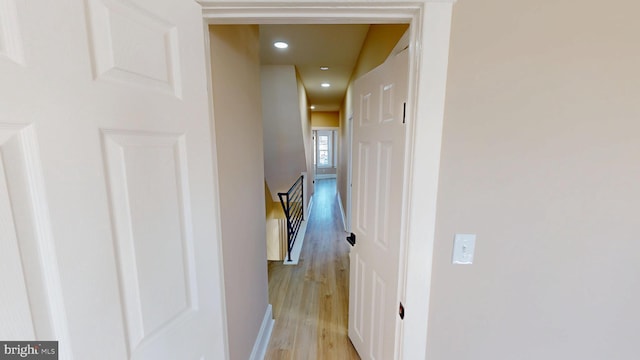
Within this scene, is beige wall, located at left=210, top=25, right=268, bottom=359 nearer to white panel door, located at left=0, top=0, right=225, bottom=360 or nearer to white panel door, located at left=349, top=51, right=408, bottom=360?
white panel door, located at left=0, top=0, right=225, bottom=360

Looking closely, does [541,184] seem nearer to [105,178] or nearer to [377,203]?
[377,203]

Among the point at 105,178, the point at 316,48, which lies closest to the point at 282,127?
the point at 316,48

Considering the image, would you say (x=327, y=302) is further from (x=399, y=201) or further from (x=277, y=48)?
(x=277, y=48)

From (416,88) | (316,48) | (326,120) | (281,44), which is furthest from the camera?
(326,120)

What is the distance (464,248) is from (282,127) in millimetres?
3920

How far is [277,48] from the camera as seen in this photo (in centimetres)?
303

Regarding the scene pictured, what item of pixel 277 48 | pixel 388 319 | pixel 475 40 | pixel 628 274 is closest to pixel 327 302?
pixel 388 319

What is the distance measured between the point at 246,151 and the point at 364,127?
0.78 metres

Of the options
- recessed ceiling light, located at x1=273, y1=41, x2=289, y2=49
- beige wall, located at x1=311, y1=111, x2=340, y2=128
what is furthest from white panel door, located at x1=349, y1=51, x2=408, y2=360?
beige wall, located at x1=311, y1=111, x2=340, y2=128

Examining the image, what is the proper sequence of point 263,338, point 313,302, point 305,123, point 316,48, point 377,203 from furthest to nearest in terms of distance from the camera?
point 305,123 < point 316,48 < point 313,302 < point 263,338 < point 377,203

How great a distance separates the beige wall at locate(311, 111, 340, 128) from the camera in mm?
10180

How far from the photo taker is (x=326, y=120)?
402 inches

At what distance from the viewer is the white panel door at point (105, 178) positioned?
0.41 m

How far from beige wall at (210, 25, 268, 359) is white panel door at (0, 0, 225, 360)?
0.42 metres
